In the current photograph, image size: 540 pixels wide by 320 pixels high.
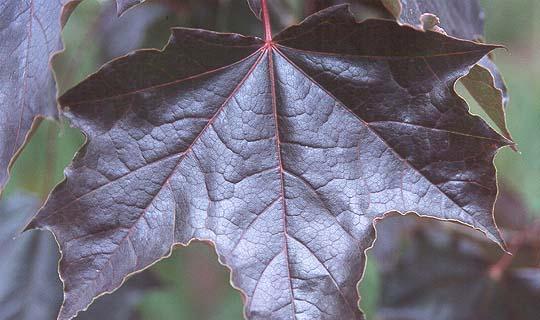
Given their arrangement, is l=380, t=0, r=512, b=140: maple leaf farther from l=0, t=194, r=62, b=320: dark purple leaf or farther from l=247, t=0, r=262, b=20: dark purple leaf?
l=0, t=194, r=62, b=320: dark purple leaf

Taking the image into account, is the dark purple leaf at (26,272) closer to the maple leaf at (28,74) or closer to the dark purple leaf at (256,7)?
the maple leaf at (28,74)

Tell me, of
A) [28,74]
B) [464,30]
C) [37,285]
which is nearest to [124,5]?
[28,74]

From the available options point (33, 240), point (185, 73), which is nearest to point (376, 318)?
point (33, 240)

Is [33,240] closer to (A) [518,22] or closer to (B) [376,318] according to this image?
(B) [376,318]

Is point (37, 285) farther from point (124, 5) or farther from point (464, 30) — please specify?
point (464, 30)

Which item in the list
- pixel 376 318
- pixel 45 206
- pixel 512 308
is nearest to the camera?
pixel 45 206
